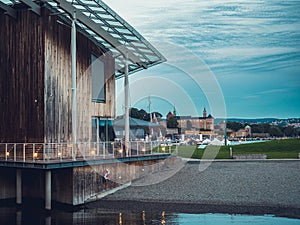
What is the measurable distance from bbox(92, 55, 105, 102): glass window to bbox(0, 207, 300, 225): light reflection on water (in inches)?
285

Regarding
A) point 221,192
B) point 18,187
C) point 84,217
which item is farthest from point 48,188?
point 221,192

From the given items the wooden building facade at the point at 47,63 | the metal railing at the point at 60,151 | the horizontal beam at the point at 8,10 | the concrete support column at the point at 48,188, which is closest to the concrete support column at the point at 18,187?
the metal railing at the point at 60,151

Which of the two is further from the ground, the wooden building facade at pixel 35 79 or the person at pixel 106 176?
the wooden building facade at pixel 35 79

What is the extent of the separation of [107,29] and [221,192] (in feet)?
31.7

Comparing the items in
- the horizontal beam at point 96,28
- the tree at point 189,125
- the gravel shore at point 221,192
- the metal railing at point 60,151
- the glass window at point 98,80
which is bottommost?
the gravel shore at point 221,192

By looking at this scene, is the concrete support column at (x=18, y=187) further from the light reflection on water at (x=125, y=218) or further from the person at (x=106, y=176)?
the person at (x=106, y=176)

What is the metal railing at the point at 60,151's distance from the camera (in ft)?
64.6

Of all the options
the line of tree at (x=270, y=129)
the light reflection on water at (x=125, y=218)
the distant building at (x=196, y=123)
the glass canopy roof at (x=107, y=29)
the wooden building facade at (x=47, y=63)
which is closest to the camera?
the light reflection on water at (x=125, y=218)

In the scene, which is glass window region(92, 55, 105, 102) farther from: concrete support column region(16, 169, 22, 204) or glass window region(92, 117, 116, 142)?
concrete support column region(16, 169, 22, 204)

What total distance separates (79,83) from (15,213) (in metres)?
7.20

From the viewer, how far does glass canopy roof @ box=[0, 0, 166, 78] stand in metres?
20.1

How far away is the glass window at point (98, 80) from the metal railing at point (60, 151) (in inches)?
120

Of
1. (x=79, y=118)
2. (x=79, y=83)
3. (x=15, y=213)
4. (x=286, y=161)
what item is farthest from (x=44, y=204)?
(x=286, y=161)

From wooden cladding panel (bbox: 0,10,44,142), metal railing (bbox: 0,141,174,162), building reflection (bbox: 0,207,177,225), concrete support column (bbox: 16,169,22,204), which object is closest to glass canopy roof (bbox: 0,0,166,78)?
wooden cladding panel (bbox: 0,10,44,142)
